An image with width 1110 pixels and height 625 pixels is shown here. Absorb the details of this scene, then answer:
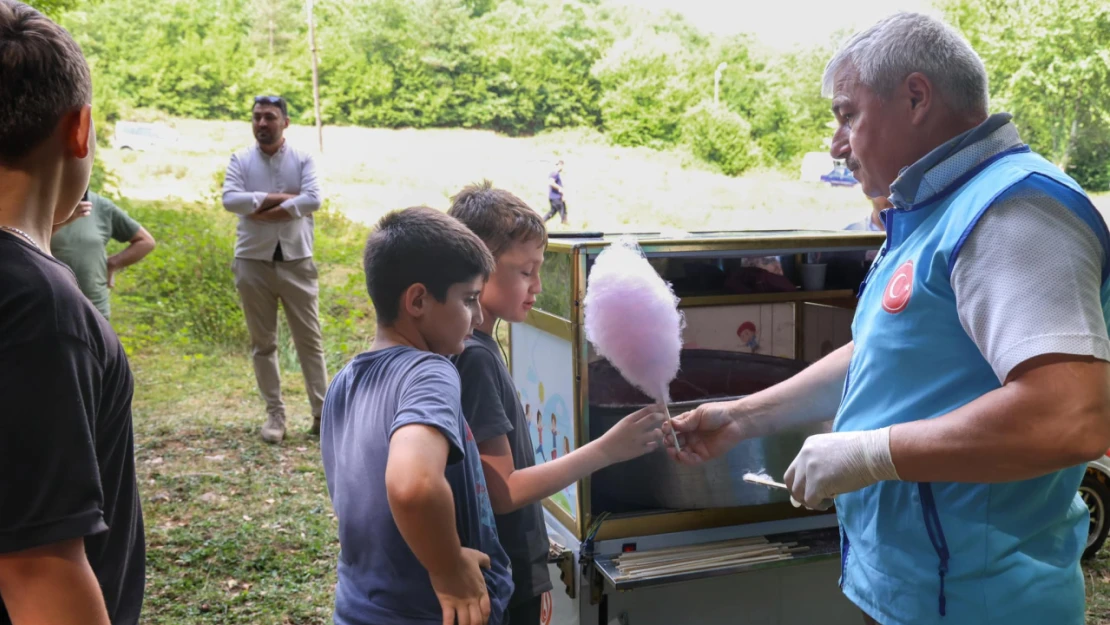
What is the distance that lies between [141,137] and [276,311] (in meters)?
10.3

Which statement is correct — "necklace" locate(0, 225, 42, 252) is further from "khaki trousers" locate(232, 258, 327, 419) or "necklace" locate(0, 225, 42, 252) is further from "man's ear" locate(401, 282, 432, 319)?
"khaki trousers" locate(232, 258, 327, 419)

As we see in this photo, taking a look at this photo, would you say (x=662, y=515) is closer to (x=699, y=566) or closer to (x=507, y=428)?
(x=699, y=566)

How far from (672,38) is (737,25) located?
1.31 meters

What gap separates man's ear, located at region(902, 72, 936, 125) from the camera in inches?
60.3

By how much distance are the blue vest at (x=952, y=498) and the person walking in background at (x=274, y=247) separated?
438 cm

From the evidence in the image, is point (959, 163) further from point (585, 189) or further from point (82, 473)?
point (585, 189)

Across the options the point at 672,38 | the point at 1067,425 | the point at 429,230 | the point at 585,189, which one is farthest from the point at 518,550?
the point at 672,38

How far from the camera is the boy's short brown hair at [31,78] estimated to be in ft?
3.21

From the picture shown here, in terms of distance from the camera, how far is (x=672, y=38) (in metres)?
16.1

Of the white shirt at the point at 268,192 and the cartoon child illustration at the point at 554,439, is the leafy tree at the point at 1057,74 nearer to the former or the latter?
the white shirt at the point at 268,192

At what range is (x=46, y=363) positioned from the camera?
0.92 m

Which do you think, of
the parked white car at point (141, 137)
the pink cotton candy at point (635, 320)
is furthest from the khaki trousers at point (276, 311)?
the parked white car at point (141, 137)

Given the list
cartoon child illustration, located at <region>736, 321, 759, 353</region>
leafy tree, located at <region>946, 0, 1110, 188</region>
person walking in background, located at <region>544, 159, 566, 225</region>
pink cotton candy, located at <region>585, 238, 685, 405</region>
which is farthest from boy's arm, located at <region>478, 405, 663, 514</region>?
leafy tree, located at <region>946, 0, 1110, 188</region>

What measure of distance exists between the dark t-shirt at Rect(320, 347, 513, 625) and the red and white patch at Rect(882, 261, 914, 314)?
0.80m
